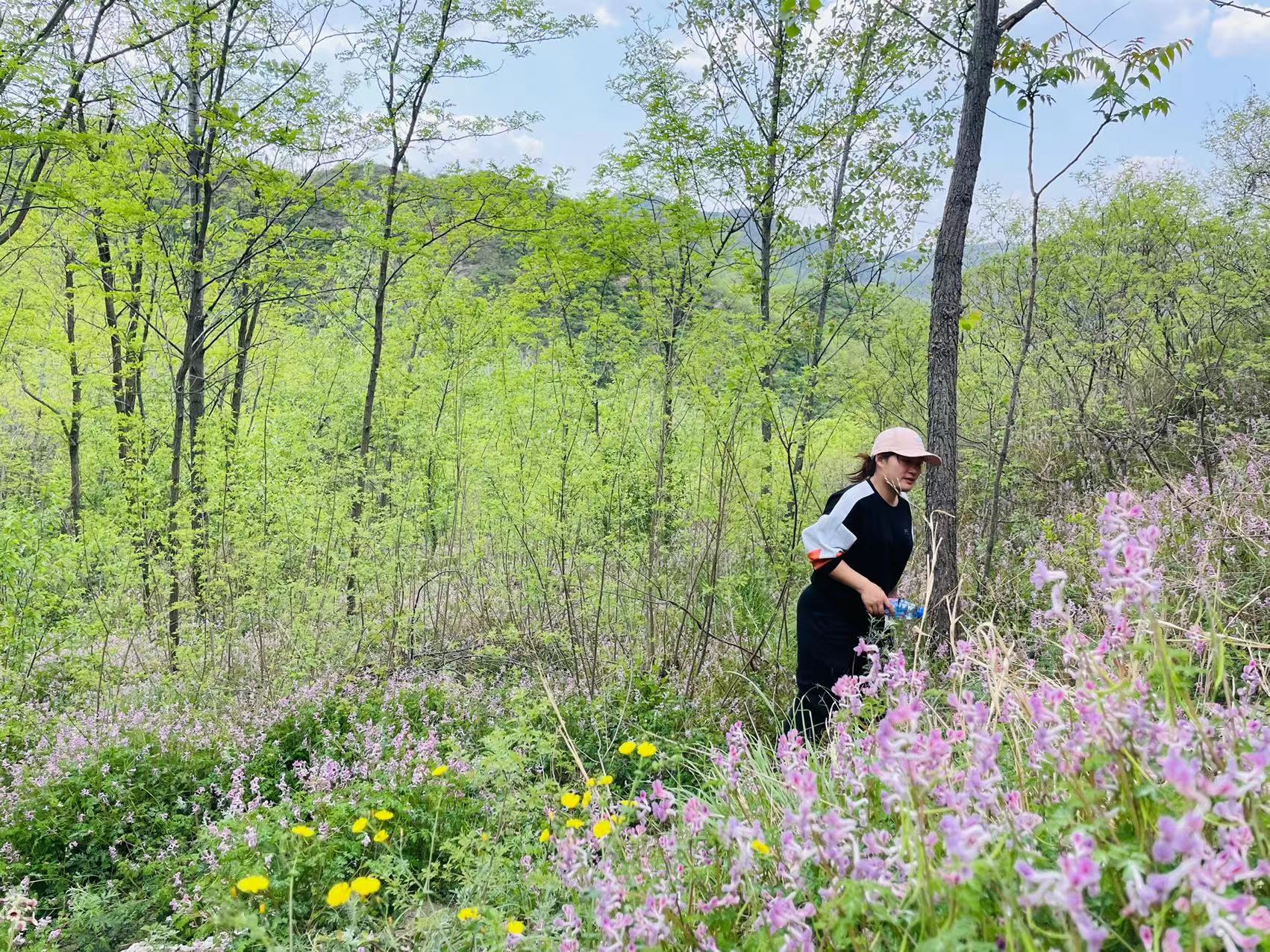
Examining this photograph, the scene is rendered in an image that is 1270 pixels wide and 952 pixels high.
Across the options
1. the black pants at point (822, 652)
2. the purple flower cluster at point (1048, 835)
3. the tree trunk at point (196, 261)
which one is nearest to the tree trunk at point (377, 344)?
the tree trunk at point (196, 261)

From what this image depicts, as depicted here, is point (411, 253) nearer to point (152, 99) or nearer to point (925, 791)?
point (152, 99)

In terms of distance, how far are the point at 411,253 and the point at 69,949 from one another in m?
5.68

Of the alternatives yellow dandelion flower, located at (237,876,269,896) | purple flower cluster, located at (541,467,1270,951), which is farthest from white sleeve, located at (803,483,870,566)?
yellow dandelion flower, located at (237,876,269,896)

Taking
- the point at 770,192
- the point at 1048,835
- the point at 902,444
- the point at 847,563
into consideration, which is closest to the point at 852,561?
the point at 847,563

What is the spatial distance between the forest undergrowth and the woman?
10.9 inches

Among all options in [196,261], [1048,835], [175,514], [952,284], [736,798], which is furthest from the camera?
[175,514]

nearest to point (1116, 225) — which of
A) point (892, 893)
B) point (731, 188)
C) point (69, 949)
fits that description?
point (731, 188)

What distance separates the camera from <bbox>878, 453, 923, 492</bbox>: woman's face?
327 cm

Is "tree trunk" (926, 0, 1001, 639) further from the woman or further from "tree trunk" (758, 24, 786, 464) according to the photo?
"tree trunk" (758, 24, 786, 464)

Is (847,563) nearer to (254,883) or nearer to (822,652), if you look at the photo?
(822,652)

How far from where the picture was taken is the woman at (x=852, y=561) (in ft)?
10.7

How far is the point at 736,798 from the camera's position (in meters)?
1.73

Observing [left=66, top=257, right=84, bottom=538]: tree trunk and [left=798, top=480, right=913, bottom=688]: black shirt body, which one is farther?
[left=66, top=257, right=84, bottom=538]: tree trunk

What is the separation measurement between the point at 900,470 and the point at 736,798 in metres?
2.00
